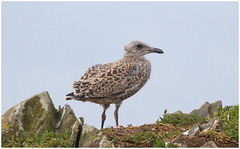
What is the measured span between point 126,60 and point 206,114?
413 centimetres

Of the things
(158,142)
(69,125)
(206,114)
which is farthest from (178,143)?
(206,114)

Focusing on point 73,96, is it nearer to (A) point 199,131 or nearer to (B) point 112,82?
(B) point 112,82

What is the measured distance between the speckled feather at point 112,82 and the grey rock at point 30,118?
130 centimetres

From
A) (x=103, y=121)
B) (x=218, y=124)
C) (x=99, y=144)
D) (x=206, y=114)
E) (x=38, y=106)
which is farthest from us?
(x=206, y=114)

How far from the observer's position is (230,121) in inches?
444

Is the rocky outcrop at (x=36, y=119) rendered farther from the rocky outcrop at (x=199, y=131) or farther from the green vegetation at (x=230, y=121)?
the green vegetation at (x=230, y=121)

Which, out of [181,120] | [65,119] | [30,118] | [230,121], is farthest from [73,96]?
[230,121]

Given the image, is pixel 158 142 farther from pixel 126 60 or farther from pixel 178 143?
pixel 126 60

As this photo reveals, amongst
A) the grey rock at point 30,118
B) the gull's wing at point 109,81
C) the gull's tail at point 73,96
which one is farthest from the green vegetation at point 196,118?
the grey rock at point 30,118

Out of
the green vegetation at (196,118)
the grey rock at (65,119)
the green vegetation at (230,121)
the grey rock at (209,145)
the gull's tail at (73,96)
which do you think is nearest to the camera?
the grey rock at (209,145)

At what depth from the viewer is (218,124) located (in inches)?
397

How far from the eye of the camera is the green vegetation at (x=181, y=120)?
43.1 feet

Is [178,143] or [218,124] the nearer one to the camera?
[178,143]

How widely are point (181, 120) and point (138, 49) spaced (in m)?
3.30
